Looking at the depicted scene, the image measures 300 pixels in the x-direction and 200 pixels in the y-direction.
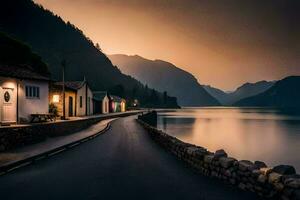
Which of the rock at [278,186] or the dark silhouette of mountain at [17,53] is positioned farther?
the dark silhouette of mountain at [17,53]

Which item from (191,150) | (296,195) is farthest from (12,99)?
(296,195)

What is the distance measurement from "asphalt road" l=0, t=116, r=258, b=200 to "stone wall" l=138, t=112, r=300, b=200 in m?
0.30

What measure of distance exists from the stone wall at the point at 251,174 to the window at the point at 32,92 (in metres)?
21.8

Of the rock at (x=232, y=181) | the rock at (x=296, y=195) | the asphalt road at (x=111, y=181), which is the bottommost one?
the asphalt road at (x=111, y=181)

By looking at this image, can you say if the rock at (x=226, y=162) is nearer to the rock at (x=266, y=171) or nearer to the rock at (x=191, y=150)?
the rock at (x=266, y=171)

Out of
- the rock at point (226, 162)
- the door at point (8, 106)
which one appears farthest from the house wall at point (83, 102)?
the rock at point (226, 162)

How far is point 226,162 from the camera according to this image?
34.9 ft

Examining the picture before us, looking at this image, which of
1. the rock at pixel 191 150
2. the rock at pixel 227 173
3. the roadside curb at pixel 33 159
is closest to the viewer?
the rock at pixel 227 173

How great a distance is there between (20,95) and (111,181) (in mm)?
22488

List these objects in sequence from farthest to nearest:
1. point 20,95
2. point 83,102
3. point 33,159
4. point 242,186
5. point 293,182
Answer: point 83,102 → point 20,95 → point 33,159 → point 242,186 → point 293,182

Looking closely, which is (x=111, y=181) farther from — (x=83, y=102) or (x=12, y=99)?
(x=83, y=102)

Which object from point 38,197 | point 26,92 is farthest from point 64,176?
point 26,92

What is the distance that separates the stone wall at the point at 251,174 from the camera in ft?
25.4

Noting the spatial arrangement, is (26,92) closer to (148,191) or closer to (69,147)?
(69,147)
